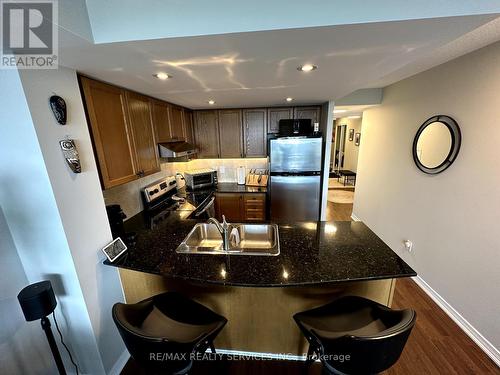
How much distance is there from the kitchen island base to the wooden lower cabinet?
173cm

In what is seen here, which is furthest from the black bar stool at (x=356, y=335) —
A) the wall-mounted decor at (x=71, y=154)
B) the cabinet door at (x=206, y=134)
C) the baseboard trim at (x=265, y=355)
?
the cabinet door at (x=206, y=134)

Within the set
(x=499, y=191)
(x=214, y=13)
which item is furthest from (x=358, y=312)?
(x=214, y=13)

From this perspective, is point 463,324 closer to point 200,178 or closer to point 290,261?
point 290,261

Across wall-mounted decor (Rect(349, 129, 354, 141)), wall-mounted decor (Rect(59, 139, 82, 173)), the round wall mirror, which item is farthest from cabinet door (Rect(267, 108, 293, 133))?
wall-mounted decor (Rect(349, 129, 354, 141))

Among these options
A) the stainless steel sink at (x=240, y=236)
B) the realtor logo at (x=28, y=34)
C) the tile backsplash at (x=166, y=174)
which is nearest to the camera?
the realtor logo at (x=28, y=34)

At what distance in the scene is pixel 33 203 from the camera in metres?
1.12

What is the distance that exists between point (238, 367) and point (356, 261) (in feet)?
4.10

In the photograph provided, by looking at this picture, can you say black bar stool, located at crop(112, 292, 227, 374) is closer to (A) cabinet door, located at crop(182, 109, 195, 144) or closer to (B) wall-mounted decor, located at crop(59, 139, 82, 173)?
(B) wall-mounted decor, located at crop(59, 139, 82, 173)

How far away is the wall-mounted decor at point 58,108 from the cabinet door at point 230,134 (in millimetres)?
2349

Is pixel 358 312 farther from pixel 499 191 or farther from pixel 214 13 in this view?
pixel 214 13

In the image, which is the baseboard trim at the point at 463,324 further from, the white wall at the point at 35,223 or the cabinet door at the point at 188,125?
the cabinet door at the point at 188,125

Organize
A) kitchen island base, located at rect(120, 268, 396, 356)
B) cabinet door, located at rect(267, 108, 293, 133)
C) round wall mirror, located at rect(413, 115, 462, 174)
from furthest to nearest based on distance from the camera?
cabinet door, located at rect(267, 108, 293, 133) < round wall mirror, located at rect(413, 115, 462, 174) < kitchen island base, located at rect(120, 268, 396, 356)

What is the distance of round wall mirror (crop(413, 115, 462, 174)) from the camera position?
195 centimetres

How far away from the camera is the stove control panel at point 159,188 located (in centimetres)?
249
